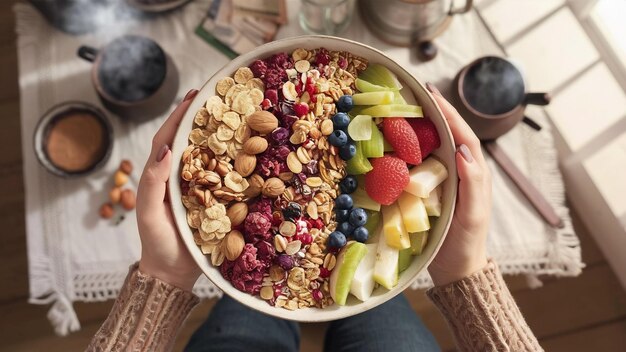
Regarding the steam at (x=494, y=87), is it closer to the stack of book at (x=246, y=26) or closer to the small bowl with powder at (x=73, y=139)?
the stack of book at (x=246, y=26)

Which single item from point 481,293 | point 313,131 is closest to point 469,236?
point 481,293

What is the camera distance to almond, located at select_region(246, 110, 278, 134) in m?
0.70

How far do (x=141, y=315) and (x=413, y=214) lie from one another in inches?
16.0

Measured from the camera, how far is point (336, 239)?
0.69 m

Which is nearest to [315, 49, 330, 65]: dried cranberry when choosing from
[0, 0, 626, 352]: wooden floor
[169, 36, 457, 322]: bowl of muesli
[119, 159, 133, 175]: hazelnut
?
[169, 36, 457, 322]: bowl of muesli

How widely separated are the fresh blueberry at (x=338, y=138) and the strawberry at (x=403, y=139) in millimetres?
55

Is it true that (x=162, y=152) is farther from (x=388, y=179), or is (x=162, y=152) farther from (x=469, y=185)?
(x=469, y=185)

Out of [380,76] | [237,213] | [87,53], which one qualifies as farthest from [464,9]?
[87,53]

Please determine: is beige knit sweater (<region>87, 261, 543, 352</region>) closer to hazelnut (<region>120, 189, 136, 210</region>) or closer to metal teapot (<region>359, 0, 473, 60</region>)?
hazelnut (<region>120, 189, 136, 210</region>)

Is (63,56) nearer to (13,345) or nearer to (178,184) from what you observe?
(178,184)

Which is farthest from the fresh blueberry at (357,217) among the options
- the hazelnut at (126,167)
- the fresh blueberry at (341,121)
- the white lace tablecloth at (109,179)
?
the hazelnut at (126,167)

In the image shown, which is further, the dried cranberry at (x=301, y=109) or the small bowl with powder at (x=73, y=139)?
the small bowl with powder at (x=73, y=139)

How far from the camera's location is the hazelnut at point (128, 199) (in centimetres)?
99

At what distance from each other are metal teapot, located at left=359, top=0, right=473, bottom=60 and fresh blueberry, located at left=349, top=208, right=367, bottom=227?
42cm
